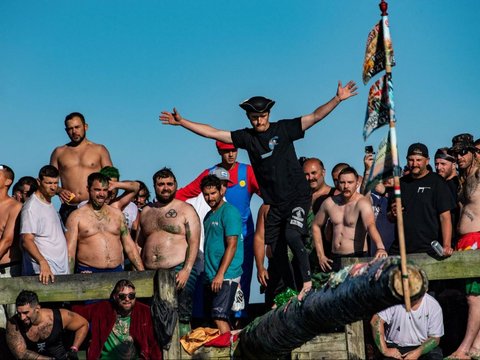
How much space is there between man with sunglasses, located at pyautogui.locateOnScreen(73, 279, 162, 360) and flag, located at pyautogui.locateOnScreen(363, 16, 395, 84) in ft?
14.7

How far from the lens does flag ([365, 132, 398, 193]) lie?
8812 millimetres

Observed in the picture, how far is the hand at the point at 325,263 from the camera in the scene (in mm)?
13008

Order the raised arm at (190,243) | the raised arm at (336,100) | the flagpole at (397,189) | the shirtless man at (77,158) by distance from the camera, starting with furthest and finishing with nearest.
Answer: the shirtless man at (77,158)
the raised arm at (190,243)
the raised arm at (336,100)
the flagpole at (397,189)

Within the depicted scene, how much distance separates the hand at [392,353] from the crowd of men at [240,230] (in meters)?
0.01

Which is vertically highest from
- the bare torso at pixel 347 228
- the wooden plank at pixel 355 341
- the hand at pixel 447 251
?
the bare torso at pixel 347 228

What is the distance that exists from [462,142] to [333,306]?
502cm

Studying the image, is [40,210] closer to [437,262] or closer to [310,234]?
[310,234]

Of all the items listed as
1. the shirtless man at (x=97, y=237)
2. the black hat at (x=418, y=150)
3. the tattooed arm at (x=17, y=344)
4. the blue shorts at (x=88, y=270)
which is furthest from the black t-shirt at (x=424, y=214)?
the tattooed arm at (x=17, y=344)

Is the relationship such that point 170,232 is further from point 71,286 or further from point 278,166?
point 278,166

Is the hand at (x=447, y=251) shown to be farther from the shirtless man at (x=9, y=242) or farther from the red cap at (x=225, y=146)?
the shirtless man at (x=9, y=242)

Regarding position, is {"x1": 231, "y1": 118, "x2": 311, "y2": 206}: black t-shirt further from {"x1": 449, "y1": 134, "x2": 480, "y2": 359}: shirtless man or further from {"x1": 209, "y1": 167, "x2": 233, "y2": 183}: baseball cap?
{"x1": 449, "y1": 134, "x2": 480, "y2": 359}: shirtless man

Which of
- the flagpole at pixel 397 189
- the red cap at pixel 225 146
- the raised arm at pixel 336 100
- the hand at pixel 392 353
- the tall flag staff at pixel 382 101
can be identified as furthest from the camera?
the red cap at pixel 225 146

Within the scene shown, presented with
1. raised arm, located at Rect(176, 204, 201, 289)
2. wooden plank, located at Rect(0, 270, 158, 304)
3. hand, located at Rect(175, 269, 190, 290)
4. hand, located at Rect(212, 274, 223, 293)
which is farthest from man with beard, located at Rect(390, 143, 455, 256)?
wooden plank, located at Rect(0, 270, 158, 304)

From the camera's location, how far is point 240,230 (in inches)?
521
